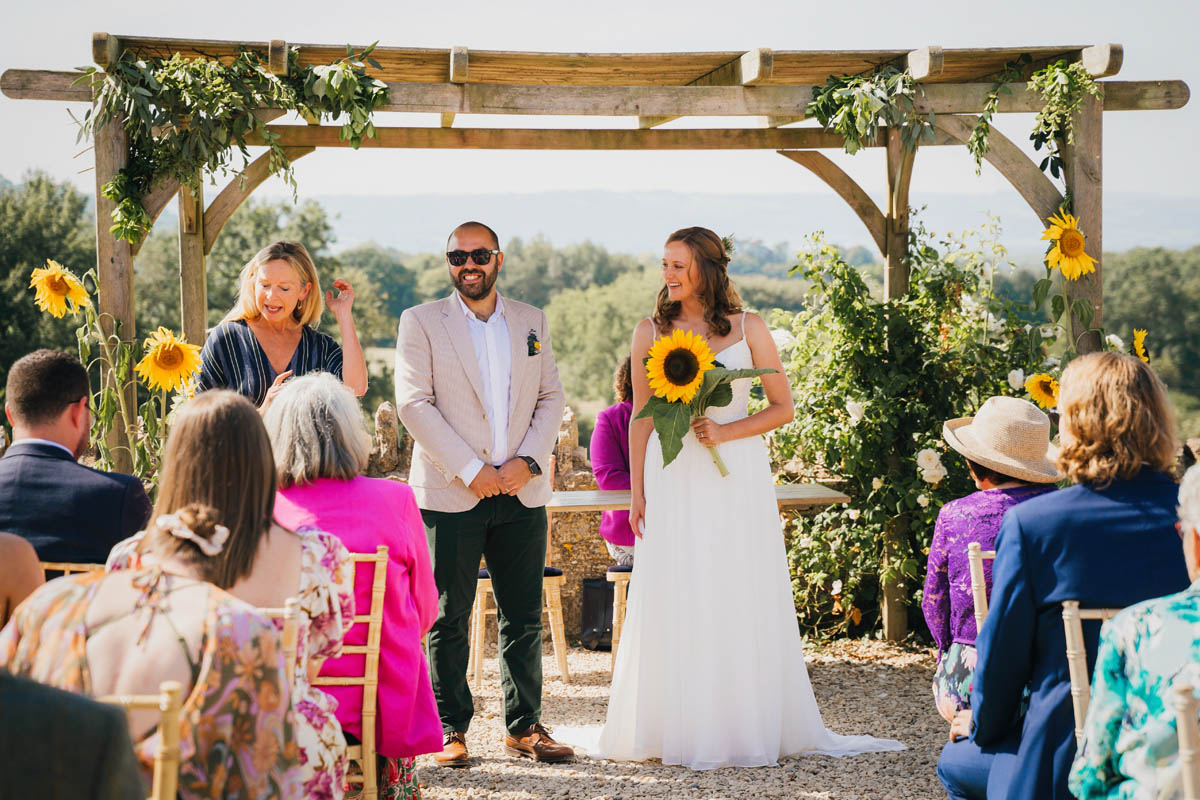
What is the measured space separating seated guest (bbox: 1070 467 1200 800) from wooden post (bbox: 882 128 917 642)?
12.8ft

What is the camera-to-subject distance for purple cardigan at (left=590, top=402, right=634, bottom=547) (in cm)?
498

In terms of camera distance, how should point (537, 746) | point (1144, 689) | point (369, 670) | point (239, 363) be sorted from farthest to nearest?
point (537, 746) → point (239, 363) → point (369, 670) → point (1144, 689)

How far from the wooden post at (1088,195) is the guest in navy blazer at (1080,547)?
2.67 metres

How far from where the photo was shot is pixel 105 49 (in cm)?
423

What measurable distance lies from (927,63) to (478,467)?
2524 mm

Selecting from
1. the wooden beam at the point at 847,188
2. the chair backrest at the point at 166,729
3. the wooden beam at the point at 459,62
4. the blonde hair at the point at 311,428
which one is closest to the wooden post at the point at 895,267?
the wooden beam at the point at 847,188

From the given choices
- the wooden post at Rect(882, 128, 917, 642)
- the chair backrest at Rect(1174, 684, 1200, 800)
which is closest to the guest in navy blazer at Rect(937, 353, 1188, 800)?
the chair backrest at Rect(1174, 684, 1200, 800)

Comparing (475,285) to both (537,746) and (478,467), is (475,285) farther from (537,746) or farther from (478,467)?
(537,746)

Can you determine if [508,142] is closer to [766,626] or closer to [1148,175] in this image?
[766,626]

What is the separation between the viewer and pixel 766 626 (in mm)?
3979

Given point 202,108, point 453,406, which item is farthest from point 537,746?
point 202,108

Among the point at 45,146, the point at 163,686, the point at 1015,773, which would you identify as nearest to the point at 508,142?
the point at 1015,773

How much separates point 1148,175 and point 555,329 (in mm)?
26231

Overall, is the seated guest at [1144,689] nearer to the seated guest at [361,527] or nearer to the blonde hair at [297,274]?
the seated guest at [361,527]
